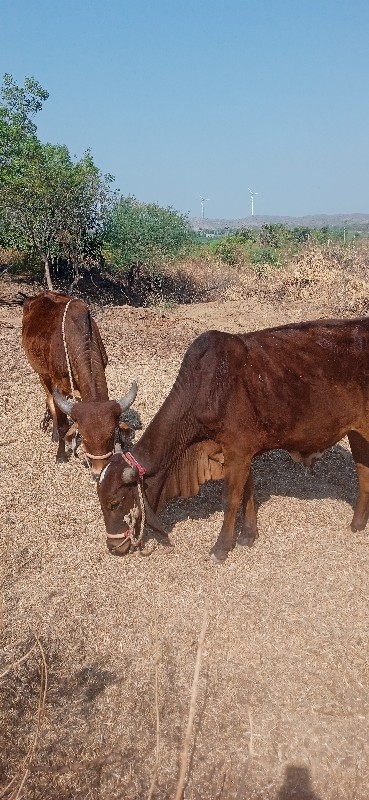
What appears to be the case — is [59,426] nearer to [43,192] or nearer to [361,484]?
[361,484]

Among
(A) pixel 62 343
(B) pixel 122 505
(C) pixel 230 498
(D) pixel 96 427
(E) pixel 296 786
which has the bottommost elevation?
(E) pixel 296 786

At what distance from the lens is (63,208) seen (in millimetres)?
15328

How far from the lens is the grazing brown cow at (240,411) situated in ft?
15.1

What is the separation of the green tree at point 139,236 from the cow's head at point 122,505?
13.5 m

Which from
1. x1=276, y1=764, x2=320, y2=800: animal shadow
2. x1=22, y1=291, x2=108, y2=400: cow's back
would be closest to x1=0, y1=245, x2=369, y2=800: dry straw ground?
x1=276, y1=764, x2=320, y2=800: animal shadow

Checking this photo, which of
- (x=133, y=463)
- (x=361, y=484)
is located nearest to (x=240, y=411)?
(x=133, y=463)

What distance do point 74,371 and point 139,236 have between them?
12276mm

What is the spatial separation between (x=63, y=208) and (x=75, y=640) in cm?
1305

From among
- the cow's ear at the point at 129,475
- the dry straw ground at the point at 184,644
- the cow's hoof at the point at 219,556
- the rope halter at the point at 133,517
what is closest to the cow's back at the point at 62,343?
the dry straw ground at the point at 184,644

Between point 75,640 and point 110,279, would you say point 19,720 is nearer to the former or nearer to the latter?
point 75,640

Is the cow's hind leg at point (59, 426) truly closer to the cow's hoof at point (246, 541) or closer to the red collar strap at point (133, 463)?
the red collar strap at point (133, 463)

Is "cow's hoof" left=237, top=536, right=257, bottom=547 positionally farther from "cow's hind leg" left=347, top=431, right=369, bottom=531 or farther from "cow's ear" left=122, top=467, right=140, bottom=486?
"cow's ear" left=122, top=467, right=140, bottom=486

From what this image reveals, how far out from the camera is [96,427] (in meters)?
4.88

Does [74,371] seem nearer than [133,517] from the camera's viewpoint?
No
